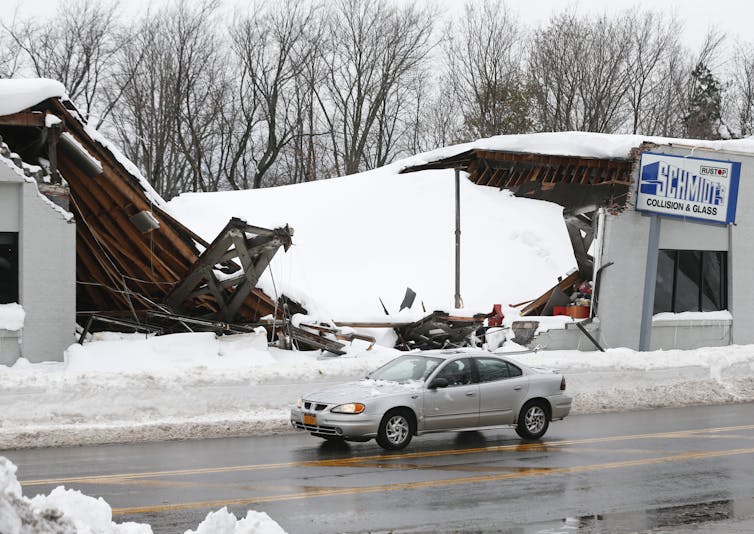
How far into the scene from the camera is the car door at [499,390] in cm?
1491

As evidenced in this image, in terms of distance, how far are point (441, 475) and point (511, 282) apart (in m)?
21.8

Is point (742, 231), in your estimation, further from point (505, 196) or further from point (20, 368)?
point (20, 368)

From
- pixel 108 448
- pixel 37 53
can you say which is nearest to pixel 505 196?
pixel 108 448

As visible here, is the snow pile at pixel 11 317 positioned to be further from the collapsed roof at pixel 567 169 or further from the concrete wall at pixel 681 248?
the collapsed roof at pixel 567 169

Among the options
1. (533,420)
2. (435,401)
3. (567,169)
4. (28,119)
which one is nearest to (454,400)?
(435,401)

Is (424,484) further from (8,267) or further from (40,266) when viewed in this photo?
(8,267)

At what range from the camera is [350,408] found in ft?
44.9

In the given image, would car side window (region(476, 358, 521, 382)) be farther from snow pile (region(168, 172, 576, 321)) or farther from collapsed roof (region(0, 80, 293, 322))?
snow pile (region(168, 172, 576, 321))

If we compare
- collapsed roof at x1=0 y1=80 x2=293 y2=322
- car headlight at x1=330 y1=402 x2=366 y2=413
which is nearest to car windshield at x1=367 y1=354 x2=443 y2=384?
car headlight at x1=330 y1=402 x2=366 y2=413

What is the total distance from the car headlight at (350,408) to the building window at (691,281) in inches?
601

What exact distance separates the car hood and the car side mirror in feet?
0.54

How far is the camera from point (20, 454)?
1348 cm

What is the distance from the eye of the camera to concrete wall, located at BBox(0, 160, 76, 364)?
19.8 m

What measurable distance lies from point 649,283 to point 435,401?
43.3 feet
